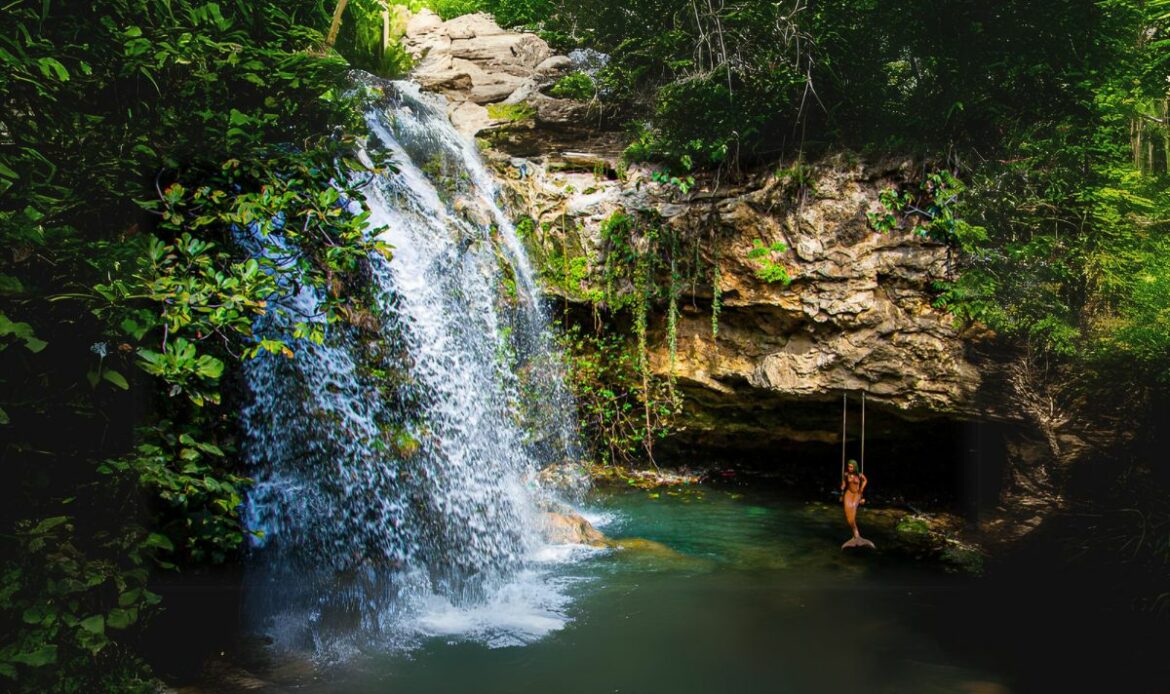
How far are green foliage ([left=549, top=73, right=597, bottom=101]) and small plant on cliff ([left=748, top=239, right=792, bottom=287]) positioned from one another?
10.3 ft

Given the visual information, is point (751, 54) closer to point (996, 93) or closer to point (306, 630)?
point (996, 93)

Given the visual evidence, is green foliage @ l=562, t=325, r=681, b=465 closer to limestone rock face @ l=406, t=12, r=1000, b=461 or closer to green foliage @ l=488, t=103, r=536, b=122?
limestone rock face @ l=406, t=12, r=1000, b=461

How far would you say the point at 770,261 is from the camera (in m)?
7.32

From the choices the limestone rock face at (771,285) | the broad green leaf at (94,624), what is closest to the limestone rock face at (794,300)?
the limestone rock face at (771,285)

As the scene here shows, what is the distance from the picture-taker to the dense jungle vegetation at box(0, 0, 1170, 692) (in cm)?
334

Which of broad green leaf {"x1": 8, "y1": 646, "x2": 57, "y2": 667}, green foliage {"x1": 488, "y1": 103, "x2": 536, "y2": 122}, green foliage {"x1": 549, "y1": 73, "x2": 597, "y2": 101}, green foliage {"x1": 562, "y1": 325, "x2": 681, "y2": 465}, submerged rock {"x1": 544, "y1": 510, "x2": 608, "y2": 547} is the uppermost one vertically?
green foliage {"x1": 549, "y1": 73, "x2": 597, "y2": 101}

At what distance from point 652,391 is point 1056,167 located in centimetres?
458

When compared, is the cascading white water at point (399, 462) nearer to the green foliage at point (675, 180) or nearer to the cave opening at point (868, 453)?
the green foliage at point (675, 180)

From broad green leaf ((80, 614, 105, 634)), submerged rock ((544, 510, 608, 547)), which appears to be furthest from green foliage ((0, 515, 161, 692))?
submerged rock ((544, 510, 608, 547))

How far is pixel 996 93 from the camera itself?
6.89 metres

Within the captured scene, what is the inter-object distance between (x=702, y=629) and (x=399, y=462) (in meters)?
2.66

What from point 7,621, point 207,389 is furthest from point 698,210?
point 7,621

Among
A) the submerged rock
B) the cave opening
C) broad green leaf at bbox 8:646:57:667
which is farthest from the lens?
the cave opening

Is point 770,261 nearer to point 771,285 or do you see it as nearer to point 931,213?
point 771,285
